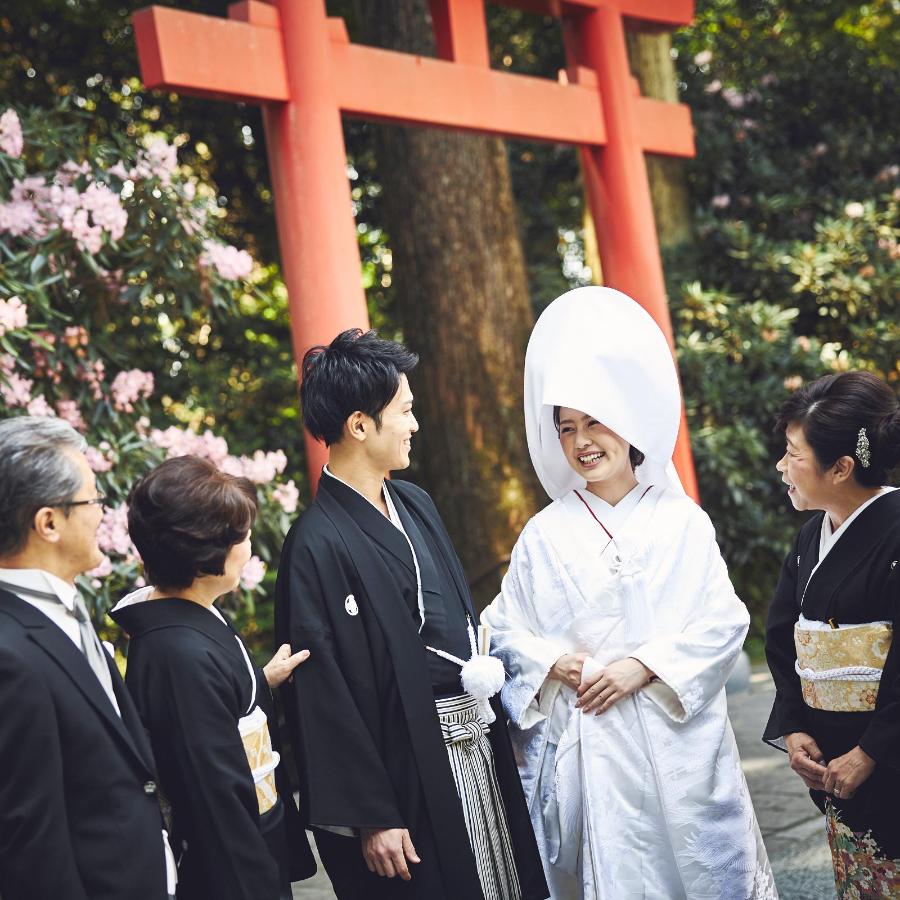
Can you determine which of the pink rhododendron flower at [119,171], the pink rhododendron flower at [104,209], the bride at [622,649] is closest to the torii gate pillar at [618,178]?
the pink rhododendron flower at [119,171]

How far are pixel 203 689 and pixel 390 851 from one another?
596 mm

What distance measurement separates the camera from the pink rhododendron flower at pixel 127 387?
4652 millimetres

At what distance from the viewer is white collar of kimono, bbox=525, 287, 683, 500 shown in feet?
9.09

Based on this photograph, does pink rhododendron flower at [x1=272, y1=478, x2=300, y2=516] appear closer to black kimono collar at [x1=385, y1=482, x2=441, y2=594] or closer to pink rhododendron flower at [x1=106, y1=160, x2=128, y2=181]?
pink rhododendron flower at [x1=106, y1=160, x2=128, y2=181]

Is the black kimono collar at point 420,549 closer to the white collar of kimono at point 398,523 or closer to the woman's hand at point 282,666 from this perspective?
the white collar of kimono at point 398,523

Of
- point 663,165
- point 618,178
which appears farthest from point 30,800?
point 663,165

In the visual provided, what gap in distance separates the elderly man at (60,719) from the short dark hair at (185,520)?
0.18m

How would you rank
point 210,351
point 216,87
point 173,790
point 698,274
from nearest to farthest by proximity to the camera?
point 173,790
point 216,87
point 210,351
point 698,274

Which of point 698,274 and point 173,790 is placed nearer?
point 173,790

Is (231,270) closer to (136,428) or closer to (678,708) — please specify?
(136,428)

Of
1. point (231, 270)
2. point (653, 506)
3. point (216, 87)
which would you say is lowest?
point (653, 506)

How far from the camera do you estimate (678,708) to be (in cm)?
274

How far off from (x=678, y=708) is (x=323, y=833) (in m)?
0.89

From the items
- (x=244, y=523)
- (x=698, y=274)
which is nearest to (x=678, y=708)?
(x=244, y=523)
